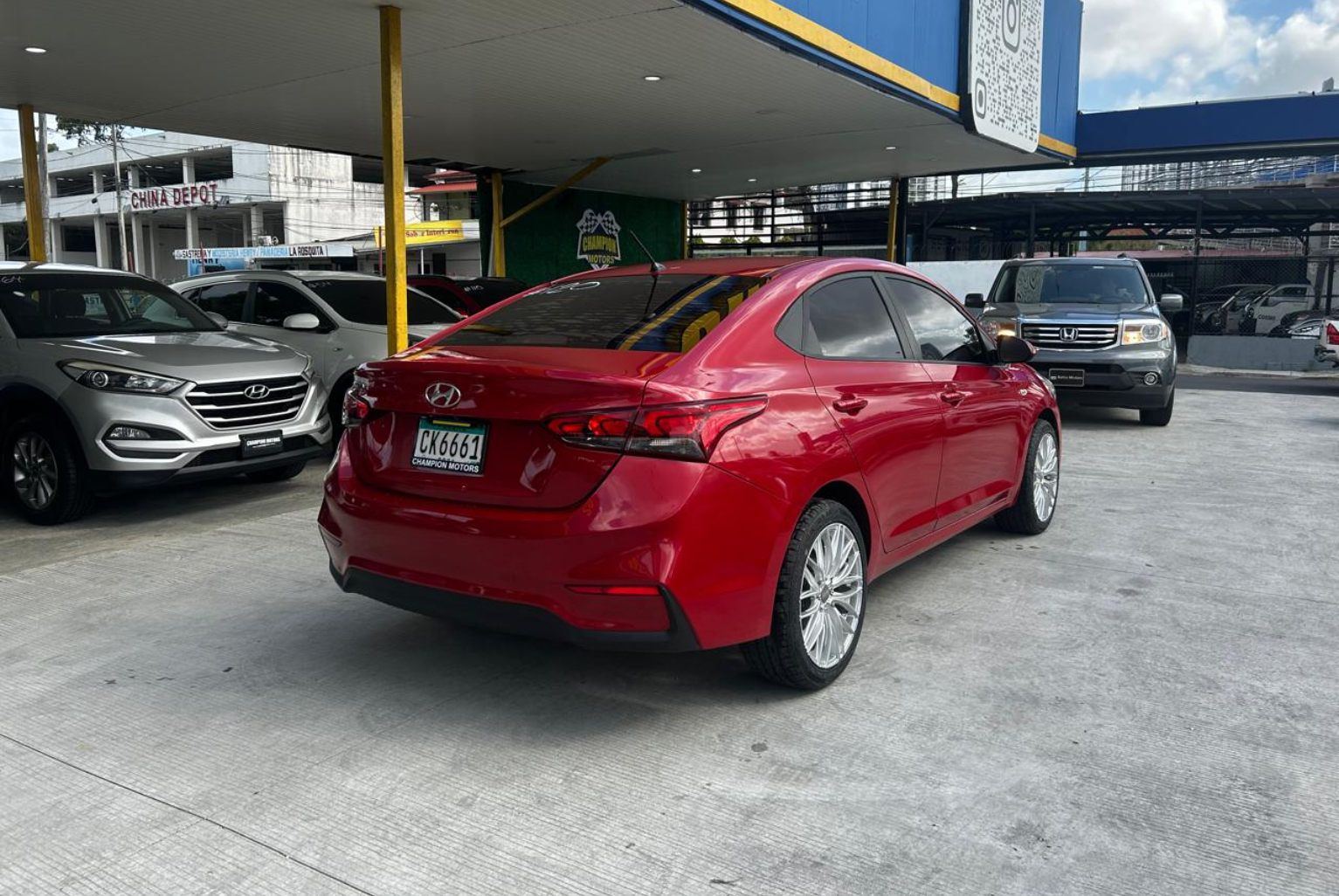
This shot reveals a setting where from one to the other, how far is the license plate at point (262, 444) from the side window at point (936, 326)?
4.40 m

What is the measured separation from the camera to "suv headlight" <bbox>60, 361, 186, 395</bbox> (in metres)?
6.25

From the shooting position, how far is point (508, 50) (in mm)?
9250

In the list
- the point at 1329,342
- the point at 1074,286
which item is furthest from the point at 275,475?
the point at 1329,342

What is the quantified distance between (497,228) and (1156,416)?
11.3 meters

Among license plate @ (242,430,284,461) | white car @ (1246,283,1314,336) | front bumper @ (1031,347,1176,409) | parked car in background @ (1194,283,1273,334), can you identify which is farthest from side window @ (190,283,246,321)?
white car @ (1246,283,1314,336)

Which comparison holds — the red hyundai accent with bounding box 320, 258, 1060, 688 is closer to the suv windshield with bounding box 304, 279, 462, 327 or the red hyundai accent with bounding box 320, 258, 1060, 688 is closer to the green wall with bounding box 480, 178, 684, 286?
the suv windshield with bounding box 304, 279, 462, 327

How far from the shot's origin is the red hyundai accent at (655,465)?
122 inches

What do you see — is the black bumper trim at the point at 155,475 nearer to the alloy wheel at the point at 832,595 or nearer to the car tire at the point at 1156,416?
the alloy wheel at the point at 832,595

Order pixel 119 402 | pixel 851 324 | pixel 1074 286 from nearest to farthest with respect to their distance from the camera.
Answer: pixel 851 324
pixel 119 402
pixel 1074 286

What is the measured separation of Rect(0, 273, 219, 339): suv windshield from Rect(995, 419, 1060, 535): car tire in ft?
20.0

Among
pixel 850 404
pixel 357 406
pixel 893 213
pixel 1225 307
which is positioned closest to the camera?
pixel 357 406

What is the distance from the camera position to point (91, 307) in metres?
7.32

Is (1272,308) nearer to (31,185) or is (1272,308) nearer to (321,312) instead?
(321,312)

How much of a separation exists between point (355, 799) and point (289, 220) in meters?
52.2
